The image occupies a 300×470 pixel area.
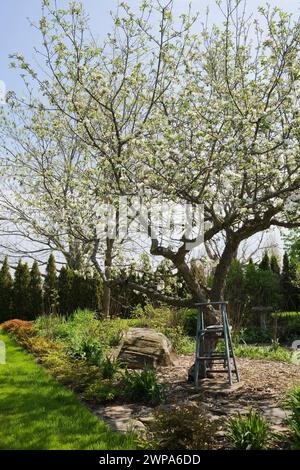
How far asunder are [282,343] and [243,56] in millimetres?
7835

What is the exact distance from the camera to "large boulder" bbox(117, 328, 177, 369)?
7516mm

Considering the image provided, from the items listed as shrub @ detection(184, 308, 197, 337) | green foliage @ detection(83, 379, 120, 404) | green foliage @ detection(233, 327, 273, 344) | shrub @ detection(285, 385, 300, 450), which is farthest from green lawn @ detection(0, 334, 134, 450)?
green foliage @ detection(233, 327, 273, 344)

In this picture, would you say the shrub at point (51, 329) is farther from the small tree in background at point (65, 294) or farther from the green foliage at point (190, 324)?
the small tree in background at point (65, 294)

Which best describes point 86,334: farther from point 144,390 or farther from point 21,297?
point 21,297

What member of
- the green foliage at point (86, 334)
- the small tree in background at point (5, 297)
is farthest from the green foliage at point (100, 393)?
the small tree in background at point (5, 297)

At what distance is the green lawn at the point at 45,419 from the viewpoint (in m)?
4.02

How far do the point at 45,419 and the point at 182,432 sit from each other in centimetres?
162

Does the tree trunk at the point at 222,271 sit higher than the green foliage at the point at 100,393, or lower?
higher

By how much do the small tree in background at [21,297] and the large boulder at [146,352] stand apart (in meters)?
9.57

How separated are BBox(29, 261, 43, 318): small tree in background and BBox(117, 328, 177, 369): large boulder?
9339mm

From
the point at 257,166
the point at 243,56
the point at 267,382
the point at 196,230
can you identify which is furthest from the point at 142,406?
the point at 243,56

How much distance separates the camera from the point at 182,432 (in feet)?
12.3

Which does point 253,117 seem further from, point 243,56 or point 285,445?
point 285,445
